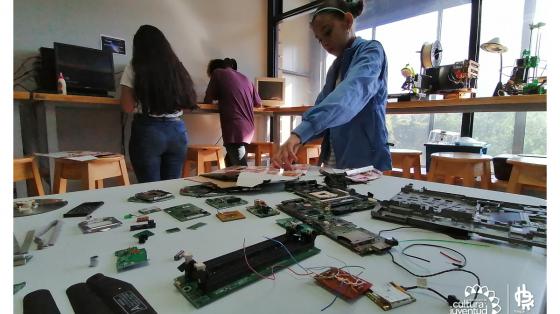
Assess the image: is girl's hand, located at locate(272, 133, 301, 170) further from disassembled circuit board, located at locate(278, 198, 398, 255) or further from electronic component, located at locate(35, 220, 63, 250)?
electronic component, located at locate(35, 220, 63, 250)

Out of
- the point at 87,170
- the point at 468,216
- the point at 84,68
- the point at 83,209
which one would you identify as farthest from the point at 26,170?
the point at 468,216

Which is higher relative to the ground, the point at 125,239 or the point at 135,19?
the point at 135,19

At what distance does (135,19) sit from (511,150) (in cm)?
406

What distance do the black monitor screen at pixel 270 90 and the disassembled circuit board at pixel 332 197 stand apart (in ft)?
10.1

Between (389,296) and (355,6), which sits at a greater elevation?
(355,6)

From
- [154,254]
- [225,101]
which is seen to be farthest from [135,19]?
[154,254]

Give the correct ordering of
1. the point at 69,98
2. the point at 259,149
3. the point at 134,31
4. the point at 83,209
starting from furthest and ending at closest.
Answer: the point at 259,149, the point at 134,31, the point at 69,98, the point at 83,209

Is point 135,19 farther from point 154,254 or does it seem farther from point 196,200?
point 154,254

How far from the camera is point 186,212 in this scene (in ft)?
2.02

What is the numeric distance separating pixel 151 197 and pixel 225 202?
0.19 meters

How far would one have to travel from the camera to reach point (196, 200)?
0.72 metres

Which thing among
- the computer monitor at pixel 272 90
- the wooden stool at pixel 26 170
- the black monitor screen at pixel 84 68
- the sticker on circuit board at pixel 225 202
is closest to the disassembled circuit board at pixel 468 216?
the sticker on circuit board at pixel 225 202

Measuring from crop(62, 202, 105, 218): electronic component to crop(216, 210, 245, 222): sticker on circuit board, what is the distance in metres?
0.29

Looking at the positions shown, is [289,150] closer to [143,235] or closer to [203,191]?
[203,191]
